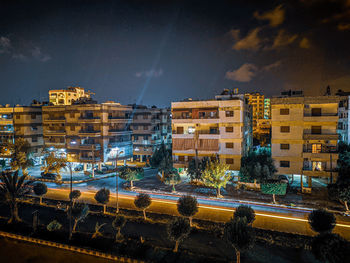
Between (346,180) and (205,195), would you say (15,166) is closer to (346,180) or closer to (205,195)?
(205,195)

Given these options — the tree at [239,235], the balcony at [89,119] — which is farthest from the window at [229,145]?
the balcony at [89,119]

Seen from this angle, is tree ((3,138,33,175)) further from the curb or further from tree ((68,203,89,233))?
tree ((68,203,89,233))

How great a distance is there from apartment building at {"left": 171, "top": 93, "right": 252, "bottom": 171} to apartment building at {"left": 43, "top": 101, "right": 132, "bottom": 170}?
47.9ft

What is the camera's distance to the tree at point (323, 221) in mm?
16938

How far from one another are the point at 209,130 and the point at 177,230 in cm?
2280

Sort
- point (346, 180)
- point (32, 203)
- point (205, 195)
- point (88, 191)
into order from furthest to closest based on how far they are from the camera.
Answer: point (88, 191), point (205, 195), point (32, 203), point (346, 180)

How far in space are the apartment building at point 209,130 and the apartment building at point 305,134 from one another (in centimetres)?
568

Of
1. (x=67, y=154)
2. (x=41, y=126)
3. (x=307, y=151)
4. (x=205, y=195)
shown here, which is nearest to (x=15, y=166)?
(x=67, y=154)

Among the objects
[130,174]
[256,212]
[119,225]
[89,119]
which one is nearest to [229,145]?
[256,212]

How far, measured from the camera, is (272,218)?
23.4 metres

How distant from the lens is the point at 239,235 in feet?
49.1

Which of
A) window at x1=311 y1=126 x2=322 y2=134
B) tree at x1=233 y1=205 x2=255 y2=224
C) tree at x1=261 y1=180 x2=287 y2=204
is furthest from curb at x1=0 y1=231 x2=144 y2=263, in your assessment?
window at x1=311 y1=126 x2=322 y2=134

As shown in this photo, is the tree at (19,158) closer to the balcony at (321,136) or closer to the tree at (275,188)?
the tree at (275,188)

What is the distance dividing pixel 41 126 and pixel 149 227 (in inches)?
1717
